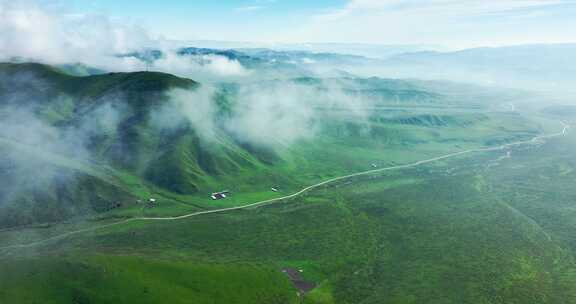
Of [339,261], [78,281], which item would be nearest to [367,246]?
[339,261]

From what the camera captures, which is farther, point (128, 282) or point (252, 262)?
point (252, 262)

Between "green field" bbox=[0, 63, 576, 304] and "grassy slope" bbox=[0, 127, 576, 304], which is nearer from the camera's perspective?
"green field" bbox=[0, 63, 576, 304]

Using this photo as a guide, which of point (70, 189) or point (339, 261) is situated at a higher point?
point (70, 189)

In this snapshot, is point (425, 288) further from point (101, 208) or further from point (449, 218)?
point (101, 208)

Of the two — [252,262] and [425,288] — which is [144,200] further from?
[425,288]

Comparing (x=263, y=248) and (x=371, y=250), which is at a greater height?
(x=263, y=248)

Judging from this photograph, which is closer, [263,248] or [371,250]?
[263,248]

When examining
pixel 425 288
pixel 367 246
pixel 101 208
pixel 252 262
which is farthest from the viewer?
pixel 101 208

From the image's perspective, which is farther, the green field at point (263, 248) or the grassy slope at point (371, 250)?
the grassy slope at point (371, 250)

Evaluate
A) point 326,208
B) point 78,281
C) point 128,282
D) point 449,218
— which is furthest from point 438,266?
point 78,281

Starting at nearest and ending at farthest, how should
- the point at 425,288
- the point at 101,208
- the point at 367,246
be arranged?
the point at 425,288 → the point at 367,246 → the point at 101,208
